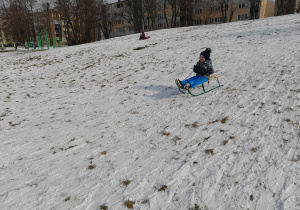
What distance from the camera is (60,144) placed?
453 cm

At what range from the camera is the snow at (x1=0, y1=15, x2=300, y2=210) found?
9.40 ft

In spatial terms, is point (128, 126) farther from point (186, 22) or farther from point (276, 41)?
point (186, 22)

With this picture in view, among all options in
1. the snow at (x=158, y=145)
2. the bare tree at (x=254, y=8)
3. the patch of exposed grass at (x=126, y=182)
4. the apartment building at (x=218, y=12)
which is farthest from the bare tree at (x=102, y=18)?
the patch of exposed grass at (x=126, y=182)

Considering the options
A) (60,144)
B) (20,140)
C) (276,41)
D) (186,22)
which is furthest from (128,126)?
(186,22)

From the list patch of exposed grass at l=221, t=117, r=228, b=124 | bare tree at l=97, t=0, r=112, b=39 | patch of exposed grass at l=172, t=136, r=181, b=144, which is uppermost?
bare tree at l=97, t=0, r=112, b=39

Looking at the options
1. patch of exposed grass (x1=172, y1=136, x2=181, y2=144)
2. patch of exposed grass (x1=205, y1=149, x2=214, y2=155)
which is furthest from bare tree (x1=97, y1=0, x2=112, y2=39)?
→ patch of exposed grass (x1=205, y1=149, x2=214, y2=155)

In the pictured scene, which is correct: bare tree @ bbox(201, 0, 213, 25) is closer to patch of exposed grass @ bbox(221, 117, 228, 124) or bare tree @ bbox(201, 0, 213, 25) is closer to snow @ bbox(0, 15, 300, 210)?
snow @ bbox(0, 15, 300, 210)

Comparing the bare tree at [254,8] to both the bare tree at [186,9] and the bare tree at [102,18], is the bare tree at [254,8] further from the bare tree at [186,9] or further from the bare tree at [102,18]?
the bare tree at [102,18]

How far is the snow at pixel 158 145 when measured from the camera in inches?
113

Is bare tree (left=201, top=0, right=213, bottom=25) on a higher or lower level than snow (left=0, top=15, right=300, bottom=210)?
higher

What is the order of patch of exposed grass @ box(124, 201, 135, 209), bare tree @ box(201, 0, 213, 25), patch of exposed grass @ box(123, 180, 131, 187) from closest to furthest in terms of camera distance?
patch of exposed grass @ box(124, 201, 135, 209)
patch of exposed grass @ box(123, 180, 131, 187)
bare tree @ box(201, 0, 213, 25)

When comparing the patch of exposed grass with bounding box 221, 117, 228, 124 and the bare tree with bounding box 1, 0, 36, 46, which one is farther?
the bare tree with bounding box 1, 0, 36, 46

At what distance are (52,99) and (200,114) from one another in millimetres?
6170

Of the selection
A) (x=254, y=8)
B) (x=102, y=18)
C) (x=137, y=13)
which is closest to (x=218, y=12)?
(x=254, y=8)
